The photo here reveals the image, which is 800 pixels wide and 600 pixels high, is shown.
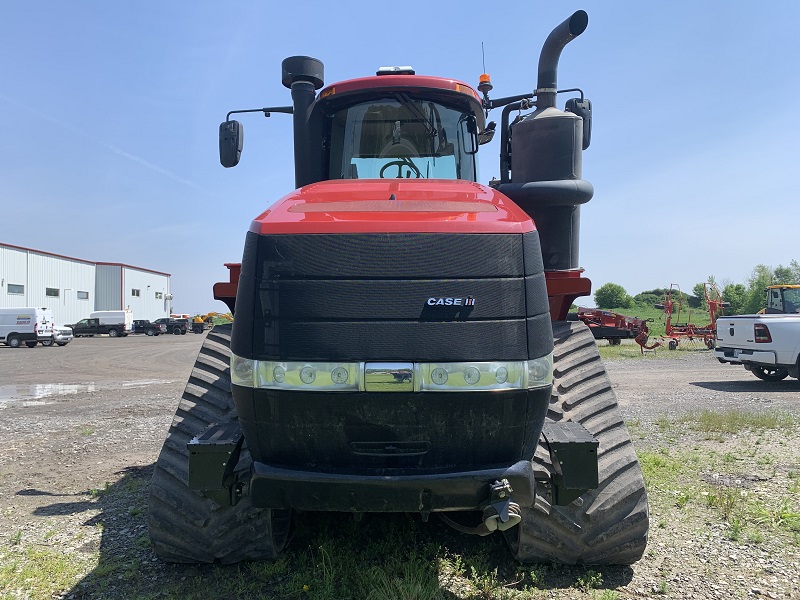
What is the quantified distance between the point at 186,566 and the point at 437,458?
1.86m

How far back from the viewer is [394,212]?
2.53 m

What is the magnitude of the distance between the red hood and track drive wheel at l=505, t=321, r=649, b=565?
3.73ft

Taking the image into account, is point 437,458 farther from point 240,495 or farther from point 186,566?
point 186,566

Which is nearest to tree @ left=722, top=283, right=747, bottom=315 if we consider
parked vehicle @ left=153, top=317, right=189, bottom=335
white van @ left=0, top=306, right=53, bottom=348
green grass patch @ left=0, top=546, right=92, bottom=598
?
parked vehicle @ left=153, top=317, right=189, bottom=335

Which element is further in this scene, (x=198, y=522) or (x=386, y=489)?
(x=198, y=522)

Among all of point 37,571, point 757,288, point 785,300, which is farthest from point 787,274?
point 37,571

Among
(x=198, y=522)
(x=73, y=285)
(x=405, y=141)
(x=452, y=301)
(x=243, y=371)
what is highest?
(x=73, y=285)

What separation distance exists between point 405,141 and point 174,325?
48.9 m

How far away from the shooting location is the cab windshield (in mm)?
4082

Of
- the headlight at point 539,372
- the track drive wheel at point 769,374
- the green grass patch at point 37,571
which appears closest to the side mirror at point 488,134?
the headlight at point 539,372

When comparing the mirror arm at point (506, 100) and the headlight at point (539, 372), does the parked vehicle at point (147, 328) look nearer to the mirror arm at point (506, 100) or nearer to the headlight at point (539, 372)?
the mirror arm at point (506, 100)

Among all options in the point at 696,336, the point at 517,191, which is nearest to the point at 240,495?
the point at 517,191

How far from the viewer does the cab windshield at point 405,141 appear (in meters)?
4.08

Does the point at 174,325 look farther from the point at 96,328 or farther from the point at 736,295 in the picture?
the point at 736,295
